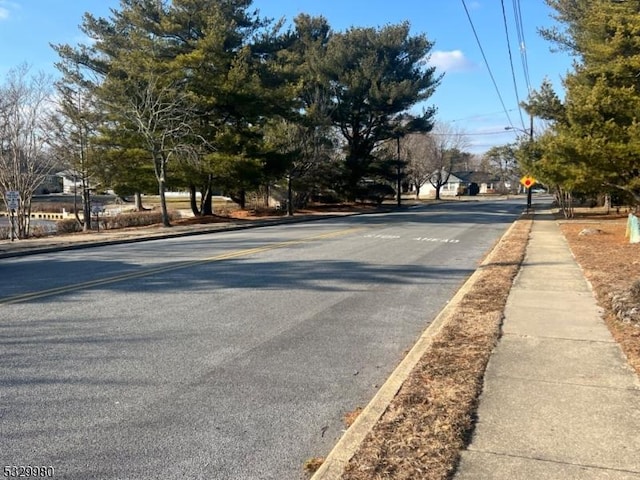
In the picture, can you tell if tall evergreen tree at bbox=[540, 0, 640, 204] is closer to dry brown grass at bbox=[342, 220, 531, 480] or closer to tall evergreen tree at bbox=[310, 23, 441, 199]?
dry brown grass at bbox=[342, 220, 531, 480]

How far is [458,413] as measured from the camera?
4.11 m

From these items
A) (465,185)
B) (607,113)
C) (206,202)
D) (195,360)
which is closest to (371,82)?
(206,202)

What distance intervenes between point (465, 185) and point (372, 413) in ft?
397

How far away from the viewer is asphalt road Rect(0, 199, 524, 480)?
366 cm

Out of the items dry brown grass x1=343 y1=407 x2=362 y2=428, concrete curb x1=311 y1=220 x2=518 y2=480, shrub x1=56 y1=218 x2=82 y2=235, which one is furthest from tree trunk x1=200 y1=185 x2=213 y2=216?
dry brown grass x1=343 y1=407 x2=362 y2=428

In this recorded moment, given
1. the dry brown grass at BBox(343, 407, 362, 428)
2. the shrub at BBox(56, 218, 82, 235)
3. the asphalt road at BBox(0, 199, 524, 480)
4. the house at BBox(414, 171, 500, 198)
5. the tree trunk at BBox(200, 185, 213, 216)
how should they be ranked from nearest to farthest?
the asphalt road at BBox(0, 199, 524, 480) → the dry brown grass at BBox(343, 407, 362, 428) → the shrub at BBox(56, 218, 82, 235) → the tree trunk at BBox(200, 185, 213, 216) → the house at BBox(414, 171, 500, 198)

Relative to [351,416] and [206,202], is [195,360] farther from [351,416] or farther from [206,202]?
[206,202]

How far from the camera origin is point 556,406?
14.1 feet

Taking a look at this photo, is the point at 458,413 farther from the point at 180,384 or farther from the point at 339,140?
the point at 339,140

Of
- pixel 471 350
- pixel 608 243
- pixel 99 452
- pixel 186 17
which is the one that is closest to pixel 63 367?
pixel 99 452

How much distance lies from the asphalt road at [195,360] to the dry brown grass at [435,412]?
1.27 feet

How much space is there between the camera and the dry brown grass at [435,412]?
10.9 feet

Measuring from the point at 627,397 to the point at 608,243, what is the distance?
14.4m

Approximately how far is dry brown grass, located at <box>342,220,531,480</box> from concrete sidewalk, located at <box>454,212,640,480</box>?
0.37 feet
